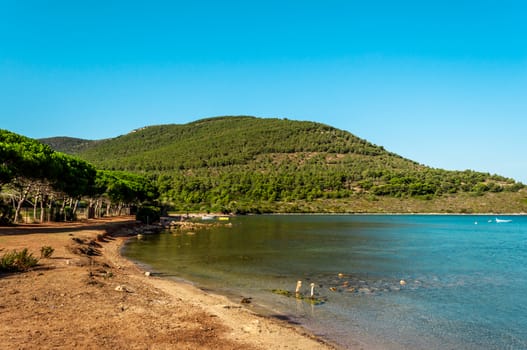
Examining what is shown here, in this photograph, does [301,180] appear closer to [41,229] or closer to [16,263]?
[41,229]

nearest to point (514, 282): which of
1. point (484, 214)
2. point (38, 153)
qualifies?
point (38, 153)

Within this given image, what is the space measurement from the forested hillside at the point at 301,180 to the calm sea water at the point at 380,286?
9456 centimetres

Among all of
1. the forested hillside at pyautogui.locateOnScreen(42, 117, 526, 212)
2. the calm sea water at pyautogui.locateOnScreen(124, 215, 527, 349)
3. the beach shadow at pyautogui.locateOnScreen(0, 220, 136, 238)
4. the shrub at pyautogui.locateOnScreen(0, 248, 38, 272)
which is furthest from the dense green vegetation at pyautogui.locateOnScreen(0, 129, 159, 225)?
the forested hillside at pyautogui.locateOnScreen(42, 117, 526, 212)

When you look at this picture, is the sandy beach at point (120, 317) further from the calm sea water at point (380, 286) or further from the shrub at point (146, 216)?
the shrub at point (146, 216)

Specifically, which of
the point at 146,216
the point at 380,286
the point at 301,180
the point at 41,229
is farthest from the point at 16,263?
the point at 301,180

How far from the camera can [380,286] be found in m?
22.4

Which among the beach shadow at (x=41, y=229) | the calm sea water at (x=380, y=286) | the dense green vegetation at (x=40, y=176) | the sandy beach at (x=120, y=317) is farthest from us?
the dense green vegetation at (x=40, y=176)

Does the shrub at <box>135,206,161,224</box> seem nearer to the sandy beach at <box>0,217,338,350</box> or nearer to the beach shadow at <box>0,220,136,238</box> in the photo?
the beach shadow at <box>0,220,136,238</box>

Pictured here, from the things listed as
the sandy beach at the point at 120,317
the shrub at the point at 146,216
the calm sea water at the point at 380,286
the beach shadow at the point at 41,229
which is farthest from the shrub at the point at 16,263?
the shrub at the point at 146,216

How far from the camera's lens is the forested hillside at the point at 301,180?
138 m

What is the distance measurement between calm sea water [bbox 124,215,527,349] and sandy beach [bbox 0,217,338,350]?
6.93ft

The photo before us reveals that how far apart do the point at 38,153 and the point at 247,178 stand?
115 m

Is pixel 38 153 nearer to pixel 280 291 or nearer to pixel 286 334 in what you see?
pixel 280 291

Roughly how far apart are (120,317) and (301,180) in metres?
141
